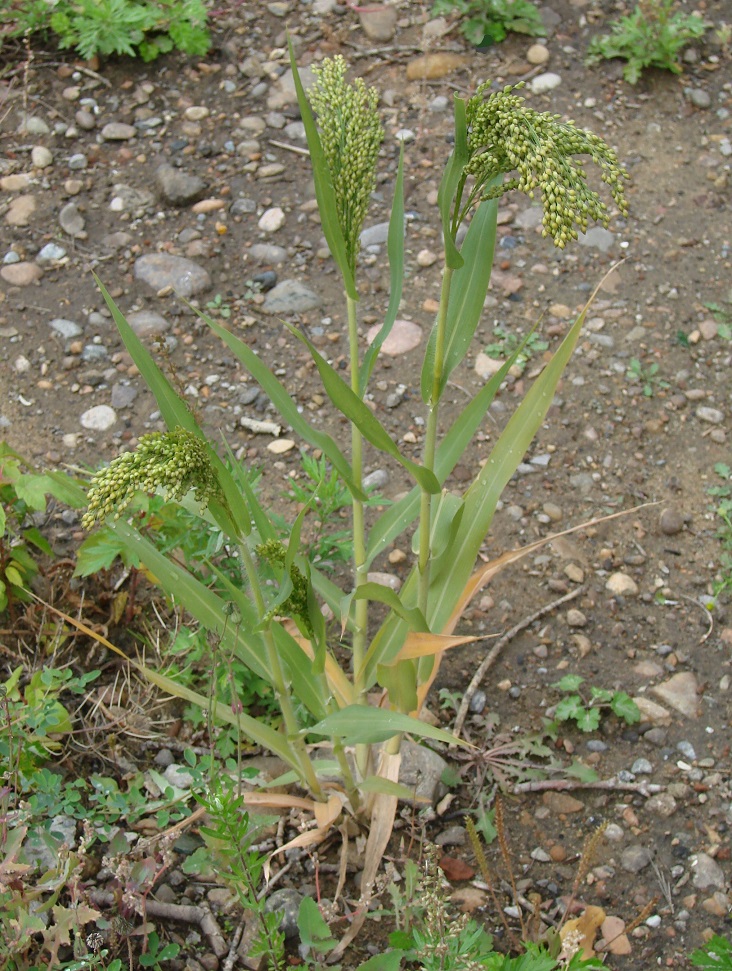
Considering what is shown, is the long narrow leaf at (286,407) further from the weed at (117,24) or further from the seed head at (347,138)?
the weed at (117,24)

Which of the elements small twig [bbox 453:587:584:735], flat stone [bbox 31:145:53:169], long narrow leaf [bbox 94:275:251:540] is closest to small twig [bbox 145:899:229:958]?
small twig [bbox 453:587:584:735]

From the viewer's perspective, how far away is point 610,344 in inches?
145

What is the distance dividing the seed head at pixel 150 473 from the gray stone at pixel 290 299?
2254 mm

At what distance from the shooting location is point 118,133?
14.4ft

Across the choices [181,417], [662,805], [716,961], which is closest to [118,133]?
[181,417]

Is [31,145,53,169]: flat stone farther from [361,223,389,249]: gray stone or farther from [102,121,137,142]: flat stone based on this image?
[361,223,389,249]: gray stone

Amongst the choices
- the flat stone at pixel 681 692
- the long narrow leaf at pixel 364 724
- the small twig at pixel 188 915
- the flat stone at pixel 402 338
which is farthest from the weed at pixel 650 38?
the small twig at pixel 188 915

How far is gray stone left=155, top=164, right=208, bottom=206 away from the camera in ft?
13.5

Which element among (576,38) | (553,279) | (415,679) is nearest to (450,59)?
(576,38)

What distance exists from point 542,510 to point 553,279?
1.12m

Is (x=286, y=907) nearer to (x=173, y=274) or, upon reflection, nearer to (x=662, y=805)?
(x=662, y=805)

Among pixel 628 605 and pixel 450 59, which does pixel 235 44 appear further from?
pixel 628 605

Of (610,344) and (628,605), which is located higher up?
(610,344)

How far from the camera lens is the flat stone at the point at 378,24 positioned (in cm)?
469
